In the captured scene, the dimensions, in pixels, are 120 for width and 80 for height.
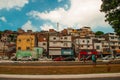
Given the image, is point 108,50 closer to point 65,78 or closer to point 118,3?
point 118,3

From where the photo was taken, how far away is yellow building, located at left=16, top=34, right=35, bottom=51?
119625 millimetres

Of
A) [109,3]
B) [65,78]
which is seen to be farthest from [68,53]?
[65,78]

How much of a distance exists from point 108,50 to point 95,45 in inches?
302

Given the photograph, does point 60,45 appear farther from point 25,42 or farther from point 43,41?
point 25,42

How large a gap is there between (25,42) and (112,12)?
3414 inches

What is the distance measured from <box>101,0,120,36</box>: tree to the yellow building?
84.7 metres

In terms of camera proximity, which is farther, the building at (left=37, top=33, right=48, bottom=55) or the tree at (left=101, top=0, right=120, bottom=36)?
the building at (left=37, top=33, right=48, bottom=55)

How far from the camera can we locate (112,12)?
37.2 m

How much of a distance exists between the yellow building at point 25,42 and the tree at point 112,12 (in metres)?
84.7

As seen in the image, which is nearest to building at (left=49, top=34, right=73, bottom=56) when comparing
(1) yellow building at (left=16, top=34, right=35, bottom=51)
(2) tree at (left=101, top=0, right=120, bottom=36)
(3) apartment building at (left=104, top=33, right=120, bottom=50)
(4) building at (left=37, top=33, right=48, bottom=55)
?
(4) building at (left=37, top=33, right=48, bottom=55)

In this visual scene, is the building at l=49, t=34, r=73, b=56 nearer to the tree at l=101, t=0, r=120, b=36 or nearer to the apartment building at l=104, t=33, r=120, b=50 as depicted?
the apartment building at l=104, t=33, r=120, b=50

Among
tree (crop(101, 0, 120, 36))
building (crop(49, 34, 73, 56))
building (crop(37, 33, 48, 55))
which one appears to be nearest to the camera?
tree (crop(101, 0, 120, 36))

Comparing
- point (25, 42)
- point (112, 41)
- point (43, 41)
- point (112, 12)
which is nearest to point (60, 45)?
point (43, 41)

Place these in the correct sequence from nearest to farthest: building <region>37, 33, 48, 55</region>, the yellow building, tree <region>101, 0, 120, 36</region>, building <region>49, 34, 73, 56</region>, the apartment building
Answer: tree <region>101, 0, 120, 36</region>
building <region>49, 34, 73, 56</region>
building <region>37, 33, 48, 55</region>
the yellow building
the apartment building
